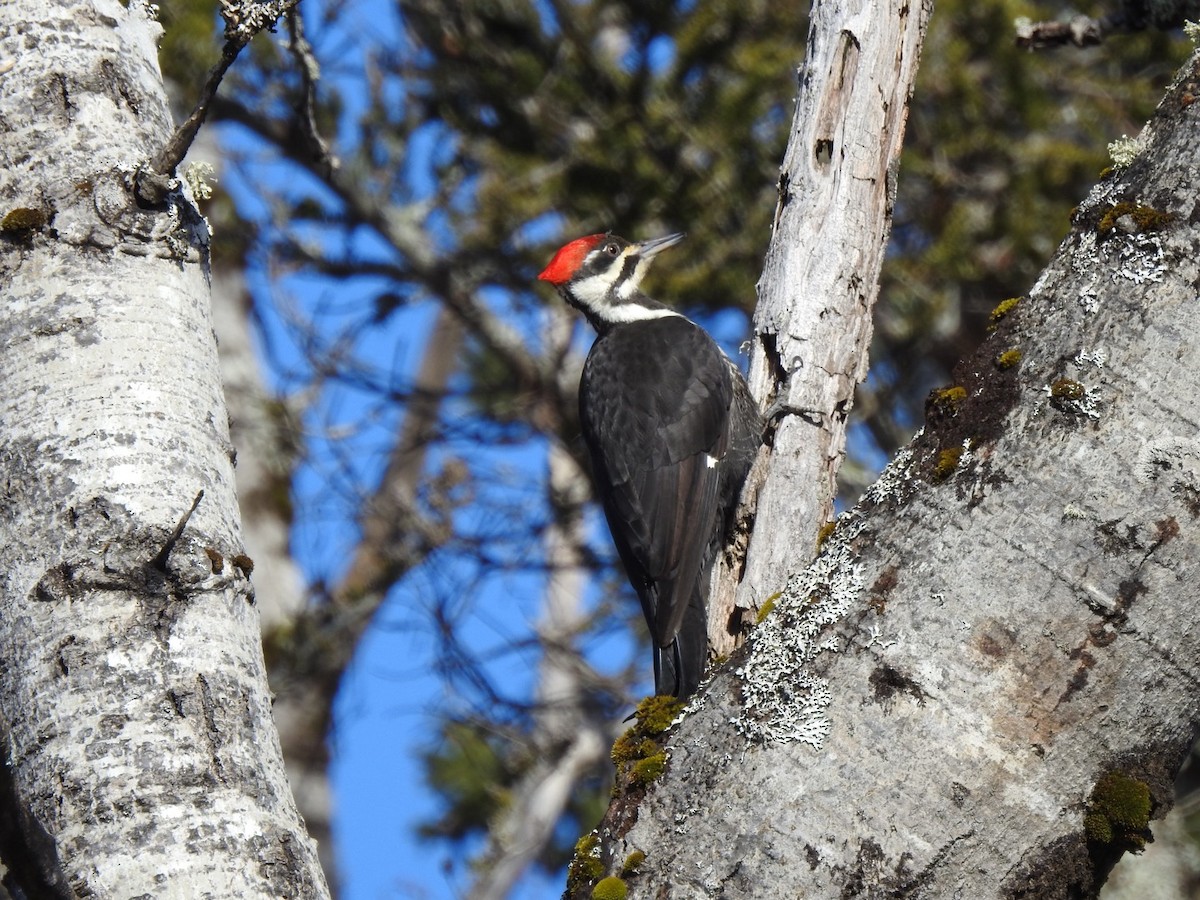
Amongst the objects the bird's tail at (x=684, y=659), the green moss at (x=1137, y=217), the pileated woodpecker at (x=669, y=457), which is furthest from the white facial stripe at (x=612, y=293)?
the green moss at (x=1137, y=217)

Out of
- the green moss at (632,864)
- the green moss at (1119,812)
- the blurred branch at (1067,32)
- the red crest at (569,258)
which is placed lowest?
the green moss at (1119,812)

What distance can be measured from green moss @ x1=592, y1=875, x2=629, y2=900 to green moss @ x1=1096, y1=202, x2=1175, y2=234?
1.21m

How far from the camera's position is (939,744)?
1.81 metres

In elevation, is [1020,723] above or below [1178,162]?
below

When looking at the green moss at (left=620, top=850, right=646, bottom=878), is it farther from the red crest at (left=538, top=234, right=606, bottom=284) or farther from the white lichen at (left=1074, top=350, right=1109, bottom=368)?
the red crest at (left=538, top=234, right=606, bottom=284)

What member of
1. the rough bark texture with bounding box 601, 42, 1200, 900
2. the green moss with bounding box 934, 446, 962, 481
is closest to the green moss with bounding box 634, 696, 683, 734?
the rough bark texture with bounding box 601, 42, 1200, 900

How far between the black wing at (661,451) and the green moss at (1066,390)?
1724 mm

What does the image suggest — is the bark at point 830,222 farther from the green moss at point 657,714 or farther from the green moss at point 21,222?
the green moss at point 21,222

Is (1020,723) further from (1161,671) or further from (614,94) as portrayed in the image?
(614,94)

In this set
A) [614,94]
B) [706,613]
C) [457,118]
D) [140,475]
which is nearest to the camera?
[140,475]

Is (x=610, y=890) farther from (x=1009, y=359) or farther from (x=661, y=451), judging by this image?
(x=661, y=451)

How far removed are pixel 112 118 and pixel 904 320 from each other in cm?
420

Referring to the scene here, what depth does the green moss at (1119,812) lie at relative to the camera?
1.76 meters

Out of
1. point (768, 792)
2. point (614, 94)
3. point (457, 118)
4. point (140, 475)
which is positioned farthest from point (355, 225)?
point (768, 792)
